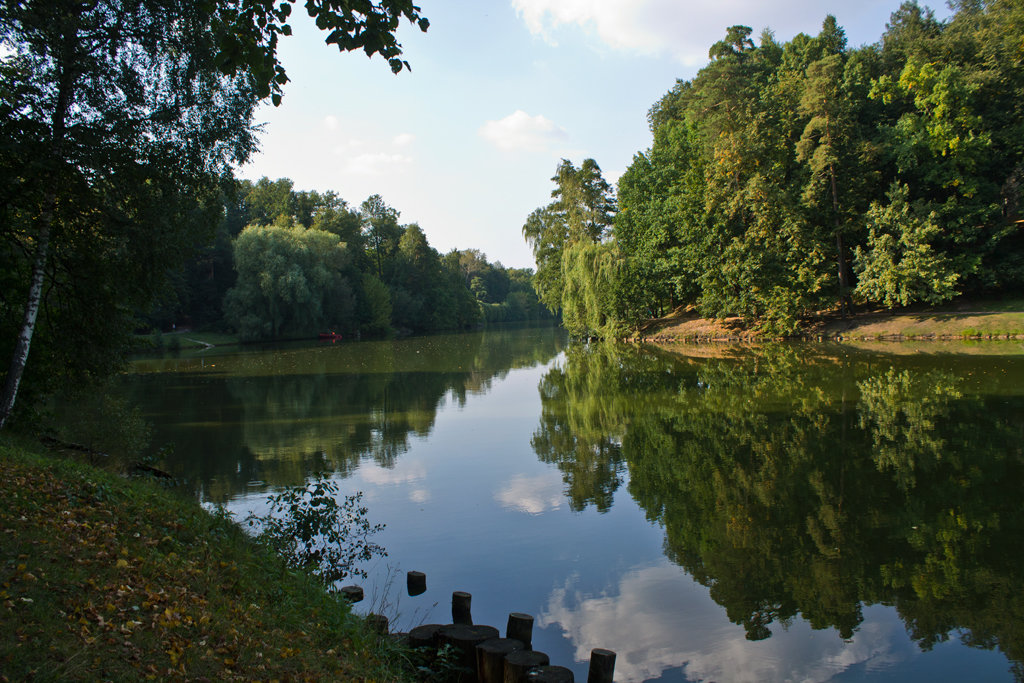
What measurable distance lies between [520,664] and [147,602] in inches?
101

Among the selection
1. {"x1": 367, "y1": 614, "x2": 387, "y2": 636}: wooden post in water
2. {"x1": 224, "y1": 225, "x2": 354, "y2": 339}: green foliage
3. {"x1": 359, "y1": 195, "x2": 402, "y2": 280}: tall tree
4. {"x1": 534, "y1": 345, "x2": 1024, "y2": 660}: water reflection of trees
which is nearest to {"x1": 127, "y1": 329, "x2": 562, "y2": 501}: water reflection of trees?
{"x1": 367, "y1": 614, "x2": 387, "y2": 636}: wooden post in water

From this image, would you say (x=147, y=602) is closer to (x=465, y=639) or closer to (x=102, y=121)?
(x=465, y=639)

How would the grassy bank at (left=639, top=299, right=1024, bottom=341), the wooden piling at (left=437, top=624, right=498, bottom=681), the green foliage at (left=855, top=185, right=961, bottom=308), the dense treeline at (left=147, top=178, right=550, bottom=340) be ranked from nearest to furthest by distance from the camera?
the wooden piling at (left=437, top=624, right=498, bottom=681)
the grassy bank at (left=639, top=299, right=1024, bottom=341)
the green foliage at (left=855, top=185, right=961, bottom=308)
the dense treeline at (left=147, top=178, right=550, bottom=340)

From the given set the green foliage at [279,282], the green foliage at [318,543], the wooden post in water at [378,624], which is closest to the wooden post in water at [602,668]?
the wooden post in water at [378,624]

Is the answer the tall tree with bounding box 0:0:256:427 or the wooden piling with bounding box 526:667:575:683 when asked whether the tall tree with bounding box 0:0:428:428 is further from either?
the wooden piling with bounding box 526:667:575:683

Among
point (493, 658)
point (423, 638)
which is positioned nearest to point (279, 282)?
point (423, 638)

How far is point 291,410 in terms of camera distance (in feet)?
63.7

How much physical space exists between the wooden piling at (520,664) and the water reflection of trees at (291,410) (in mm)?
4269

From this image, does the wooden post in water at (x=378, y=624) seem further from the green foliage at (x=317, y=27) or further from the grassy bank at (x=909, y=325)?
the grassy bank at (x=909, y=325)

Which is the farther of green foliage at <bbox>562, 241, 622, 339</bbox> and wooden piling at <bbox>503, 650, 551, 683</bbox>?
green foliage at <bbox>562, 241, 622, 339</bbox>

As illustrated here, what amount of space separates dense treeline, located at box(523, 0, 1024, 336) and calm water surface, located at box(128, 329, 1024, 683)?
52.1 feet

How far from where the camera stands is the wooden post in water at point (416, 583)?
274 inches

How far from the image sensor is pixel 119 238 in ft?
37.2

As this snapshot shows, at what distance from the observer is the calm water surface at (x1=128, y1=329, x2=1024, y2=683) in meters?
5.95
